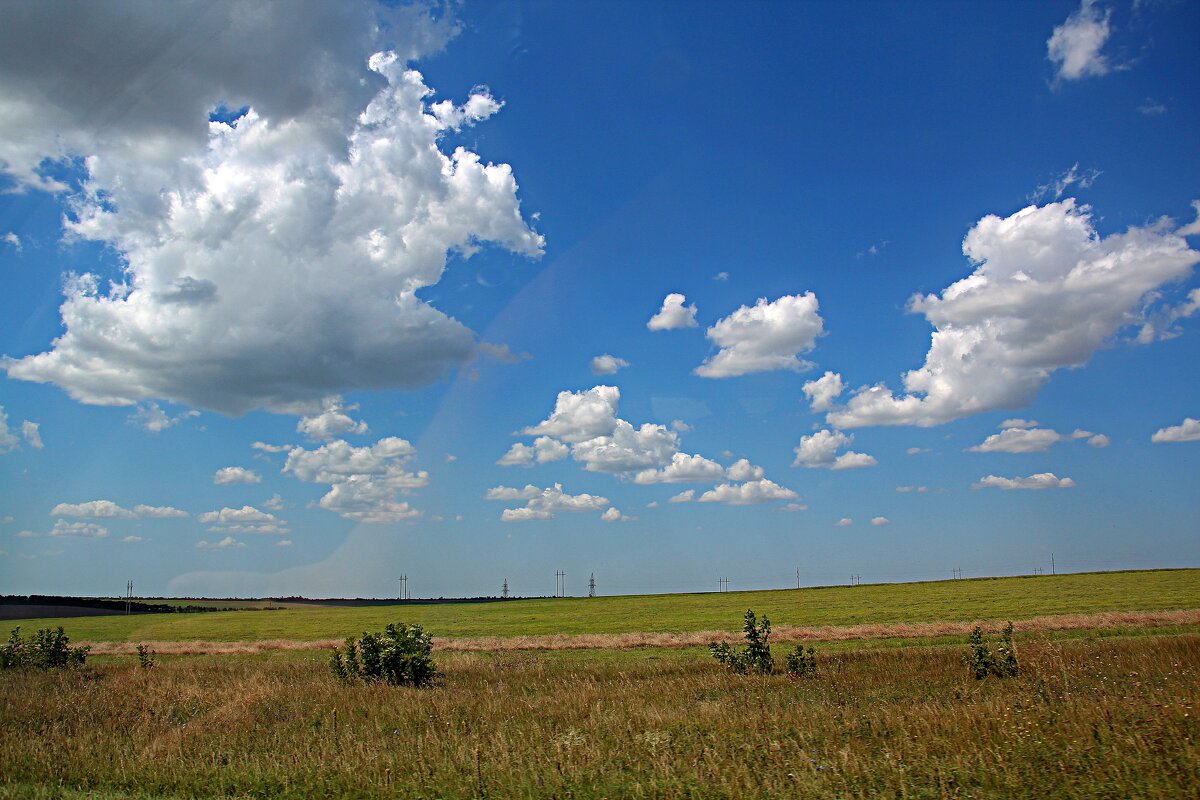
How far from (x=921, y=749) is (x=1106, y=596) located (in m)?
66.6

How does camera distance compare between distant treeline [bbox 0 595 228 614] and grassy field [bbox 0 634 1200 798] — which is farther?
distant treeline [bbox 0 595 228 614]

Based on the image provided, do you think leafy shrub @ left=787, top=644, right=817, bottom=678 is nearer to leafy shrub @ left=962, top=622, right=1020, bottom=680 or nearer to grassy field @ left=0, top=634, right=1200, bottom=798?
grassy field @ left=0, top=634, right=1200, bottom=798

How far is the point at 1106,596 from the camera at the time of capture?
6188 centimetres

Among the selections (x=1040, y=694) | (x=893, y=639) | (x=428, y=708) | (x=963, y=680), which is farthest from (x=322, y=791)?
(x=893, y=639)

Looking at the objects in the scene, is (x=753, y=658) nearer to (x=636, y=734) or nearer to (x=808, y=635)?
(x=636, y=734)

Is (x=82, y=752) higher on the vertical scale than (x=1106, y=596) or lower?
higher

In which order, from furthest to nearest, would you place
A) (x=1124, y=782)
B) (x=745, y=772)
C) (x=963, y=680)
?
(x=963, y=680) < (x=745, y=772) < (x=1124, y=782)

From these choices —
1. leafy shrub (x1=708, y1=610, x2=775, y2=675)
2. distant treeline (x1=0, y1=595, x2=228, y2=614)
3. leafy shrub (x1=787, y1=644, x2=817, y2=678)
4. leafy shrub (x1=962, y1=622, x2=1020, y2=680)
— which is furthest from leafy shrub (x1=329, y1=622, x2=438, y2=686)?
distant treeline (x1=0, y1=595, x2=228, y2=614)

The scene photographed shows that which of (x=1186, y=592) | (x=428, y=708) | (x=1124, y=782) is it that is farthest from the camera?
(x=1186, y=592)

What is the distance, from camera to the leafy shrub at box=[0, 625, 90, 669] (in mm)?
26281

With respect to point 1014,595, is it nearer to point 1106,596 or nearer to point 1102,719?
point 1106,596

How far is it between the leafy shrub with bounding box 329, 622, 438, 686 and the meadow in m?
0.74

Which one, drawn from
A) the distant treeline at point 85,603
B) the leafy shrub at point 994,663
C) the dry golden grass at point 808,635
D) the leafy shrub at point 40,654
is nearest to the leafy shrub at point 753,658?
the leafy shrub at point 994,663

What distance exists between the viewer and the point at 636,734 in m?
11.3
